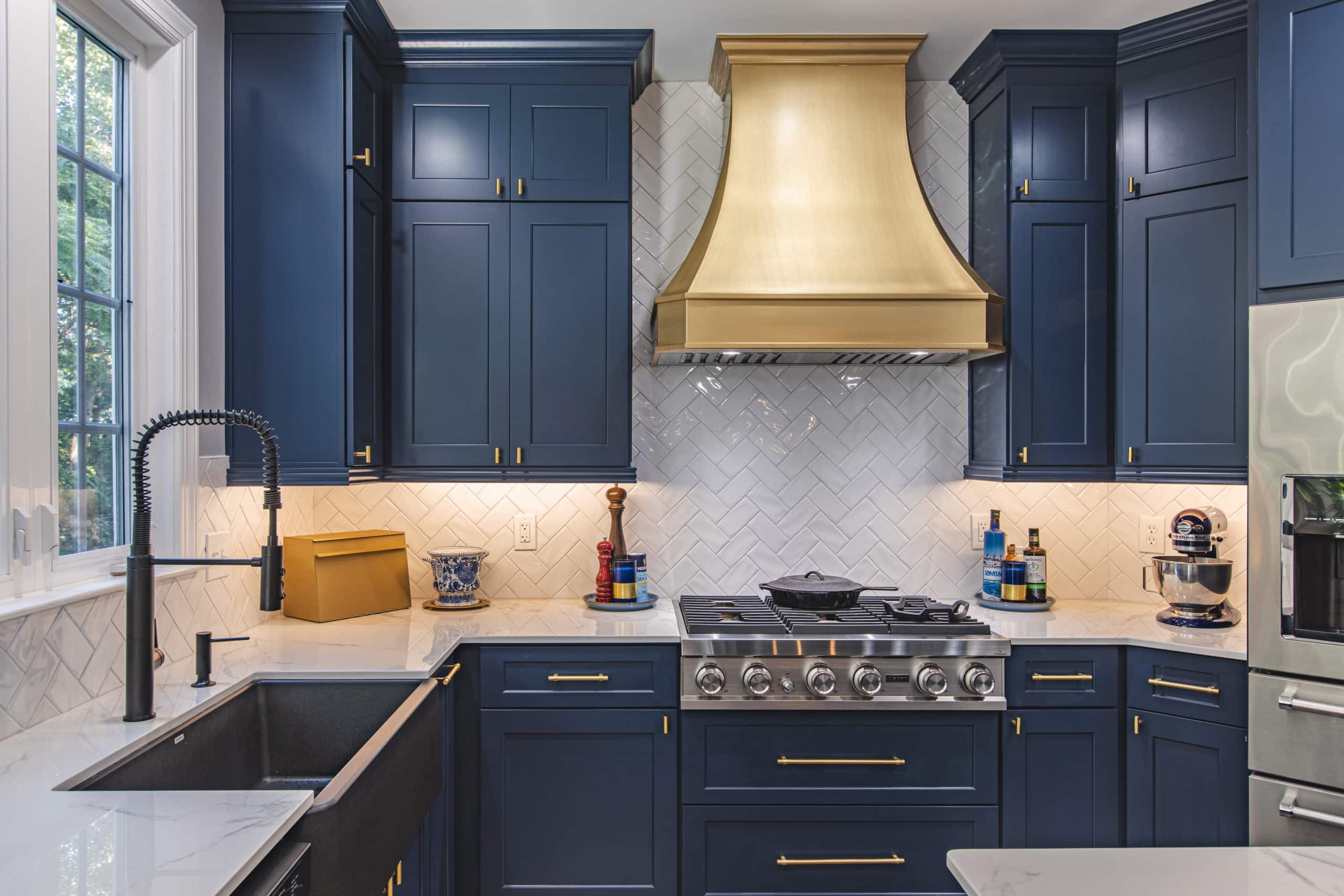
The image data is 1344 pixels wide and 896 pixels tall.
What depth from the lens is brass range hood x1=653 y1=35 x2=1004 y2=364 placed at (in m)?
2.41

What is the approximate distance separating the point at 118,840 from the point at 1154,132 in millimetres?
3114

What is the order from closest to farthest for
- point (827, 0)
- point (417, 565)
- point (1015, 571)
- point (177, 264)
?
point (177, 264), point (827, 0), point (1015, 571), point (417, 565)

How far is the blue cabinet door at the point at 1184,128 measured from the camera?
2.44 meters

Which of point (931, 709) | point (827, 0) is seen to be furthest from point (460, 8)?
point (931, 709)

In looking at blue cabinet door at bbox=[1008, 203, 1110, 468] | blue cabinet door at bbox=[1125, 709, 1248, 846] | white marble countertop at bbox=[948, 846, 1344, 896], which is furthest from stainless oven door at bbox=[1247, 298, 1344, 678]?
white marble countertop at bbox=[948, 846, 1344, 896]

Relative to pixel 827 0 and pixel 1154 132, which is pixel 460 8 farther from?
pixel 1154 132

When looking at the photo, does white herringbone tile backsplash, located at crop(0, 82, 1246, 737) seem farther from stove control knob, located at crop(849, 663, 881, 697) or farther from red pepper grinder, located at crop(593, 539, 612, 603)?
stove control knob, located at crop(849, 663, 881, 697)

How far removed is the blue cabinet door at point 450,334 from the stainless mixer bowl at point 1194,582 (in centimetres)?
214

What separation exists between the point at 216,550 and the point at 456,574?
2.34 ft

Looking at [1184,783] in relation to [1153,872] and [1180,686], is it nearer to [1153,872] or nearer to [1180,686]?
[1180,686]

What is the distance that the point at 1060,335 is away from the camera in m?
2.66

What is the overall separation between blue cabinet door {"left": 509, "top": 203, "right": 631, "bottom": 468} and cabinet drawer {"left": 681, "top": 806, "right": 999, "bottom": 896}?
1175mm

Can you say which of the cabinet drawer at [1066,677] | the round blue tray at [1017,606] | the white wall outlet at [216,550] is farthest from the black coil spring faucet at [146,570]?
the round blue tray at [1017,606]

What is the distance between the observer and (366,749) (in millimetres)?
1470
